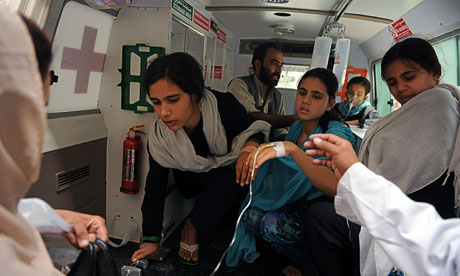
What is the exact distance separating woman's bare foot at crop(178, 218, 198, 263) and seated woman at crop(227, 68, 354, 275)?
23 centimetres

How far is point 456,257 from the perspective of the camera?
0.74 meters

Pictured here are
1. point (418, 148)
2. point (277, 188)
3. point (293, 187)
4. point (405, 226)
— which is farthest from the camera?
point (277, 188)

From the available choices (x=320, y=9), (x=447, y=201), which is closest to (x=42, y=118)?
(x=447, y=201)

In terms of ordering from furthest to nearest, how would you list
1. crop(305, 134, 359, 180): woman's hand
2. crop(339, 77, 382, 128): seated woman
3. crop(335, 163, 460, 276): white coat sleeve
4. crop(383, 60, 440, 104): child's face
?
1. crop(339, 77, 382, 128): seated woman
2. crop(383, 60, 440, 104): child's face
3. crop(305, 134, 359, 180): woman's hand
4. crop(335, 163, 460, 276): white coat sleeve

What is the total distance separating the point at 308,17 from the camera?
9.66ft

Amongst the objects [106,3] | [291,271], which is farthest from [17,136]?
[291,271]

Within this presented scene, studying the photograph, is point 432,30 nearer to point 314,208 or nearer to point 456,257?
point 314,208

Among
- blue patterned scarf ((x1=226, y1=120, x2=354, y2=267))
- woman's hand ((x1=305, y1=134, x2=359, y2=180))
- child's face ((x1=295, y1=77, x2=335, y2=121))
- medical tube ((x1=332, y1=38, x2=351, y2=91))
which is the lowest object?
blue patterned scarf ((x1=226, y1=120, x2=354, y2=267))

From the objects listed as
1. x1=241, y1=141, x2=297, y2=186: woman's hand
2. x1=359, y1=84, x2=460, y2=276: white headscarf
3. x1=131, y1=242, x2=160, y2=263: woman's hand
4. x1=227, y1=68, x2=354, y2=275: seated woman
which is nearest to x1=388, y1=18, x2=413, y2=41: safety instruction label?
x1=227, y1=68, x2=354, y2=275: seated woman

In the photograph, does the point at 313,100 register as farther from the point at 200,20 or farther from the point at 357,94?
the point at 357,94

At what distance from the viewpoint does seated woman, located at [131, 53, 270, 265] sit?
175 centimetres

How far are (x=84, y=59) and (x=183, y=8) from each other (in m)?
0.77

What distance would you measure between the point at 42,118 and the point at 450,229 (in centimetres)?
91

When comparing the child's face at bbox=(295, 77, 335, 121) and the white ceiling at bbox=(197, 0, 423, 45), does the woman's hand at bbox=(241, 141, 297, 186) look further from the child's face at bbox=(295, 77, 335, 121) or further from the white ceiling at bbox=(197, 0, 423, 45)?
the white ceiling at bbox=(197, 0, 423, 45)
